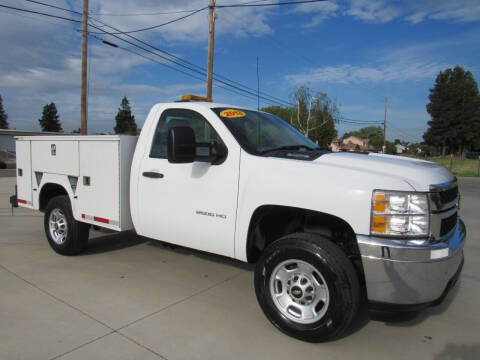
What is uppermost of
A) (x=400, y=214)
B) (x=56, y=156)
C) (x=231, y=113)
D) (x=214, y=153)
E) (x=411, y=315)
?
(x=231, y=113)

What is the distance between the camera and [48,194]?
5.29 metres

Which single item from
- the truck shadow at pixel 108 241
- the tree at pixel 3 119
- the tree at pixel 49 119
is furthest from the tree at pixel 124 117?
the truck shadow at pixel 108 241

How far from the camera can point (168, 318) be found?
130 inches

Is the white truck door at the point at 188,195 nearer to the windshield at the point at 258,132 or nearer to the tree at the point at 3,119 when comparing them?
the windshield at the point at 258,132

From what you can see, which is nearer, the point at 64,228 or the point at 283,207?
the point at 283,207

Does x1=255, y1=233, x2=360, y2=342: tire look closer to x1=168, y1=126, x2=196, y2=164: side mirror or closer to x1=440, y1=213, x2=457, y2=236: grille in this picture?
x1=440, y1=213, x2=457, y2=236: grille

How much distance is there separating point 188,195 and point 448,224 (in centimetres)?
226

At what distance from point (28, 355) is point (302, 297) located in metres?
2.10

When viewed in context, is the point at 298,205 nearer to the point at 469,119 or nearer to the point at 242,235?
the point at 242,235

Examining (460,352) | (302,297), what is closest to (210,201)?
(302,297)

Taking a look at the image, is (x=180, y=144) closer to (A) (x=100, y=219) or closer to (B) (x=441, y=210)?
(A) (x=100, y=219)

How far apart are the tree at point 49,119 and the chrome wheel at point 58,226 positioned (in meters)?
77.5

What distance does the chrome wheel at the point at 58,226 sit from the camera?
4896mm

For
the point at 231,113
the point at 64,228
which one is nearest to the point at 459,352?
the point at 231,113
